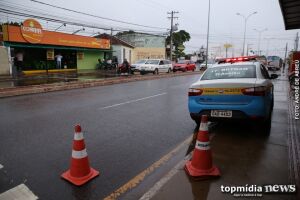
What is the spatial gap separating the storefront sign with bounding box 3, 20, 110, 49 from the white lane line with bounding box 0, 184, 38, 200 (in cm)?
2244

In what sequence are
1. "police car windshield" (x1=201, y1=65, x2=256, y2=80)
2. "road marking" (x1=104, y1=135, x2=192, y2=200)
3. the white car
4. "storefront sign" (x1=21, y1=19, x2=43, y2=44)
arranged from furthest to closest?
the white car
"storefront sign" (x1=21, y1=19, x2=43, y2=44)
"police car windshield" (x1=201, y1=65, x2=256, y2=80)
"road marking" (x1=104, y1=135, x2=192, y2=200)

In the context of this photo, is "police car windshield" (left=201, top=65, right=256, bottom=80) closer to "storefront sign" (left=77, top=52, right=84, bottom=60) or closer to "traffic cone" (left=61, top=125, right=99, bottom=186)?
"traffic cone" (left=61, top=125, right=99, bottom=186)

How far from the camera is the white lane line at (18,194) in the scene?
308 cm

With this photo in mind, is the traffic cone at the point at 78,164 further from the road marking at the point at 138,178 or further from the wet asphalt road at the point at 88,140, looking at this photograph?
the road marking at the point at 138,178

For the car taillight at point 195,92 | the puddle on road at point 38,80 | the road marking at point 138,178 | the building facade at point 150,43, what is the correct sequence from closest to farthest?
the road marking at point 138,178
the car taillight at point 195,92
the puddle on road at point 38,80
the building facade at point 150,43

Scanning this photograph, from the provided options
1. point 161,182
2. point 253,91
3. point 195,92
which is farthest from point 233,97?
point 161,182

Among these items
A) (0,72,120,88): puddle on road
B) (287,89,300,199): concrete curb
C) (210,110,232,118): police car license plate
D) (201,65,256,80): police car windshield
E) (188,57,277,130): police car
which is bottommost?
(287,89,300,199): concrete curb

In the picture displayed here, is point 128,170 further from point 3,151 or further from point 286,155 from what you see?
point 286,155

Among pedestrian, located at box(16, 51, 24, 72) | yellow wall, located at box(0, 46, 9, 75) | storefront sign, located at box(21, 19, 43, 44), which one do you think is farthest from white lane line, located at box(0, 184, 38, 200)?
pedestrian, located at box(16, 51, 24, 72)

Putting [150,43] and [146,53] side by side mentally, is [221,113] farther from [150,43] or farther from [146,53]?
[150,43]

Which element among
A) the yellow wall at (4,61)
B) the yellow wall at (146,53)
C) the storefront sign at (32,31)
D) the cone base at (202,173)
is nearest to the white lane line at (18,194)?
the cone base at (202,173)

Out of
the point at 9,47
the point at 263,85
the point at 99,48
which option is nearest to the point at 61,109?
the point at 263,85

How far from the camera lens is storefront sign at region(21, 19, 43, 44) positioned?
22.9 meters

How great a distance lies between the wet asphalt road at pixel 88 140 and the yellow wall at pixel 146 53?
37.8 metres
